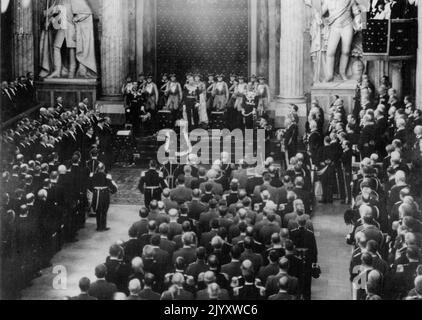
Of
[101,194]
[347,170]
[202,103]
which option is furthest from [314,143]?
[202,103]

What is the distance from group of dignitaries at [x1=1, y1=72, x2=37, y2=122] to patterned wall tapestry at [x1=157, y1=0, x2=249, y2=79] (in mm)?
4504

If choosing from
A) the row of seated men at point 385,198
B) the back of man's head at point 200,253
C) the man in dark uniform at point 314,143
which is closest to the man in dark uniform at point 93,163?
the man in dark uniform at point 314,143

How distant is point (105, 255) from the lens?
65.5 ft

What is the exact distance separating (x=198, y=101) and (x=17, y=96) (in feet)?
16.5

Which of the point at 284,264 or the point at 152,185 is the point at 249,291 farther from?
the point at 152,185

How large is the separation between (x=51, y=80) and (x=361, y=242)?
16.4 metres

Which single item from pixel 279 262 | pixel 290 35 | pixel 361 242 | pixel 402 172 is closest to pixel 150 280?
pixel 279 262

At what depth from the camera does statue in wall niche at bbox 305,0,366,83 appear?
28391 millimetres

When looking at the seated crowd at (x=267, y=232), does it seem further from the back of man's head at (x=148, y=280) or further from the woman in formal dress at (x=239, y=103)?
the woman in formal dress at (x=239, y=103)

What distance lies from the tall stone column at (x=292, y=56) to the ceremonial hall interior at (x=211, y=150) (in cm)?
4

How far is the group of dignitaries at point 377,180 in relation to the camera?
15227 mm

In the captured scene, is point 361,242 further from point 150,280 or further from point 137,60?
point 137,60

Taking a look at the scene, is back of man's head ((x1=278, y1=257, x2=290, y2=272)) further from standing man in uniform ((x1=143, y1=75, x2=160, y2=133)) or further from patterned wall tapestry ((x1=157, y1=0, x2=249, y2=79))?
patterned wall tapestry ((x1=157, y1=0, x2=249, y2=79))

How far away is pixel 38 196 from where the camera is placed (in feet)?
62.8
